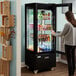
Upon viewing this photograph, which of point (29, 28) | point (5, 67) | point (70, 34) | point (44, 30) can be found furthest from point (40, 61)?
point (70, 34)

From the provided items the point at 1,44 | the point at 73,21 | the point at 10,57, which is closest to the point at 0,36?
the point at 1,44

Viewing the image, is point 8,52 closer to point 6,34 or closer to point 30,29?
point 6,34

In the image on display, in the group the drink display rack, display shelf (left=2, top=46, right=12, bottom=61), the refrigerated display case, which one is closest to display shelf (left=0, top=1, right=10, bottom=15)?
the drink display rack

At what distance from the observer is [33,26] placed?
16.1 feet

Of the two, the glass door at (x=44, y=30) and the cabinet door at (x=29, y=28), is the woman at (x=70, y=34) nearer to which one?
the glass door at (x=44, y=30)

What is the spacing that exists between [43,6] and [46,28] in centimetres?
65

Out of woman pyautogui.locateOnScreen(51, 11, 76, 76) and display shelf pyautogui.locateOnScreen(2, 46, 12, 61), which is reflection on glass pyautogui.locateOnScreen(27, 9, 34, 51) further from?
woman pyautogui.locateOnScreen(51, 11, 76, 76)

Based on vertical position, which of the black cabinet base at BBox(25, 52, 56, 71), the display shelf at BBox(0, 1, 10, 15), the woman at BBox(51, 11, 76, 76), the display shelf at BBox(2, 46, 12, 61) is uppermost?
the display shelf at BBox(0, 1, 10, 15)

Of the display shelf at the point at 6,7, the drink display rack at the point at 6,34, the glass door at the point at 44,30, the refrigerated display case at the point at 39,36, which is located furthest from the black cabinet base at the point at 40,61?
the display shelf at the point at 6,7

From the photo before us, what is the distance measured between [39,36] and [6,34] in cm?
134

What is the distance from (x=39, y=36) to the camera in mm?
5090

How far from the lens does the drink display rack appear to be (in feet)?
12.8

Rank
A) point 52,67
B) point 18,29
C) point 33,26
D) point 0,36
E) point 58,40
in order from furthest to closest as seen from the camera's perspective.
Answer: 1. point 58,40
2. point 52,67
3. point 33,26
4. point 0,36
5. point 18,29

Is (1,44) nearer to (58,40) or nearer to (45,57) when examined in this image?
(45,57)
